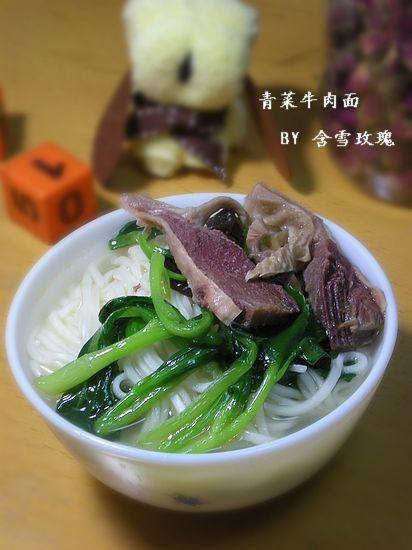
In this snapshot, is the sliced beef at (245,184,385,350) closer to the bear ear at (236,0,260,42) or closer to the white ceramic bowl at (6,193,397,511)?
the white ceramic bowl at (6,193,397,511)

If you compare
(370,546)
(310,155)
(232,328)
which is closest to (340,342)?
(232,328)

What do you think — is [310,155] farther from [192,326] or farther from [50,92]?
[192,326]

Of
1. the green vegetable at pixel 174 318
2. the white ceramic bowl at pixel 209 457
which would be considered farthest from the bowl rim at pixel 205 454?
the green vegetable at pixel 174 318

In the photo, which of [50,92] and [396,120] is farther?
[50,92]

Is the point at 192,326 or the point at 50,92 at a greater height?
the point at 50,92

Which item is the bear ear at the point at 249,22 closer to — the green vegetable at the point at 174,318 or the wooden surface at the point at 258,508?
the wooden surface at the point at 258,508
